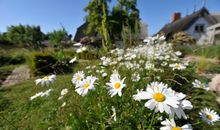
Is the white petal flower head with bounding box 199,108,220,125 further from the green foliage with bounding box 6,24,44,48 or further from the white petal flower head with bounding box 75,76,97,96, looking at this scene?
the green foliage with bounding box 6,24,44,48

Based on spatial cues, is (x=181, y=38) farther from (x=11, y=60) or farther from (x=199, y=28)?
(x=199, y=28)

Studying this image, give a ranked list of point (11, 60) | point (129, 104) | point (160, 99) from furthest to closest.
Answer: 1. point (11, 60)
2. point (129, 104)
3. point (160, 99)

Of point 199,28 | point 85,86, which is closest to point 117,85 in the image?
point 85,86

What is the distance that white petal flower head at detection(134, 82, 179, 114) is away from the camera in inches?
37.0

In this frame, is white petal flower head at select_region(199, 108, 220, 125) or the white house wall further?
the white house wall

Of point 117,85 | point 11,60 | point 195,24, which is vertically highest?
point 117,85

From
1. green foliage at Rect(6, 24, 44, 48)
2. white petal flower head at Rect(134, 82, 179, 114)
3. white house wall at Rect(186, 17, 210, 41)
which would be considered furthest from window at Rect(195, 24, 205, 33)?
white petal flower head at Rect(134, 82, 179, 114)

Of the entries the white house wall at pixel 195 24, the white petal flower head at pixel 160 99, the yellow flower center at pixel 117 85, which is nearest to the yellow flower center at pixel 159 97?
the white petal flower head at pixel 160 99

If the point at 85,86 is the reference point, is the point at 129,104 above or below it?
below

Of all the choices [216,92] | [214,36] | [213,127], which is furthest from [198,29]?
[213,127]

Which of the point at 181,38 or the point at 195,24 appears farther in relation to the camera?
the point at 195,24

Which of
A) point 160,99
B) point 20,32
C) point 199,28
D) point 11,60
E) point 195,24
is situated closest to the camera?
point 160,99

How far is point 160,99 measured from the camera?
992 millimetres

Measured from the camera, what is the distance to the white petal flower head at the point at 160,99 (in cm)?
94
